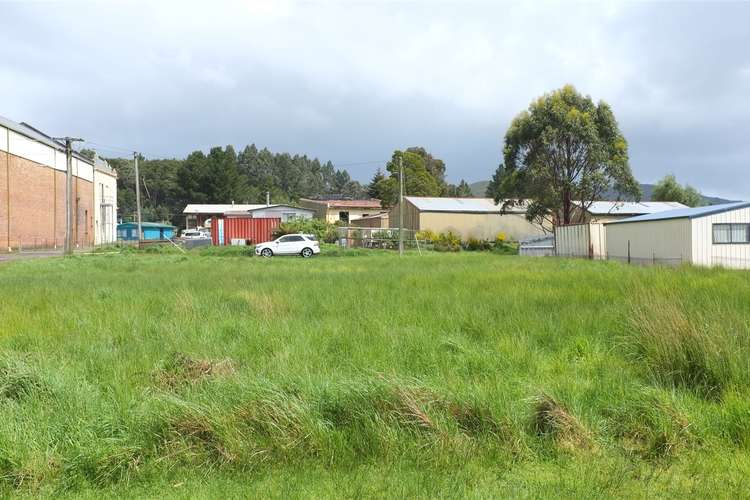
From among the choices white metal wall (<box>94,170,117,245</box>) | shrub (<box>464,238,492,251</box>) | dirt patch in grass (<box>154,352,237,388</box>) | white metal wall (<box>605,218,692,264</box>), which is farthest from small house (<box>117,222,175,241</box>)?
dirt patch in grass (<box>154,352,237,388</box>)

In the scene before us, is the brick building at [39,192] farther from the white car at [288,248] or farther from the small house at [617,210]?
the small house at [617,210]

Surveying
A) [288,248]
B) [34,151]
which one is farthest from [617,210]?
[34,151]

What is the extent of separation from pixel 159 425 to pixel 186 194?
10948cm

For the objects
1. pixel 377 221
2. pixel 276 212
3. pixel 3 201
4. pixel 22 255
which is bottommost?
pixel 22 255

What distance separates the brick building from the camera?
144 feet

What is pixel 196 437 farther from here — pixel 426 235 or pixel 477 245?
pixel 426 235

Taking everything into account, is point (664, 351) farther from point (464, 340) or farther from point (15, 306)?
point (15, 306)

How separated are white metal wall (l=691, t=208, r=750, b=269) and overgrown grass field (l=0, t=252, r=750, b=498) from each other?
19118 millimetres

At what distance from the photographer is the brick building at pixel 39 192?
43.9 m

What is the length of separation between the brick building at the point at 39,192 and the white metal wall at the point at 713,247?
47567 millimetres

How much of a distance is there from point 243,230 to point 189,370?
4309cm

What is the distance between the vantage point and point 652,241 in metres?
28.1

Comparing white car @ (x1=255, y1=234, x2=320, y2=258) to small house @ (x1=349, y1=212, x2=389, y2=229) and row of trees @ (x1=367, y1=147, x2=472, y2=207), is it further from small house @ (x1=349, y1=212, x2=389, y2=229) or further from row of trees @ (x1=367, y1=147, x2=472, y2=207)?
row of trees @ (x1=367, y1=147, x2=472, y2=207)

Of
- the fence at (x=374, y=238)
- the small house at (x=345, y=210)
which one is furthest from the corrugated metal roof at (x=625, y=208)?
the small house at (x=345, y=210)
